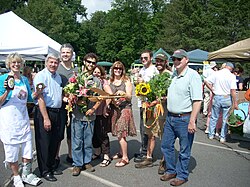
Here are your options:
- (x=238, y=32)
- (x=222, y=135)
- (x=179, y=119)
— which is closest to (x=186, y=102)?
(x=179, y=119)

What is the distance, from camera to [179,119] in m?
4.25

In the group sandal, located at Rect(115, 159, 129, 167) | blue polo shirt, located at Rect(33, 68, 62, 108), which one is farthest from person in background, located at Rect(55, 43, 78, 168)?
sandal, located at Rect(115, 159, 129, 167)

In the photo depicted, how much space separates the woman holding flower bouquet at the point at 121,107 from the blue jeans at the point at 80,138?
57 cm

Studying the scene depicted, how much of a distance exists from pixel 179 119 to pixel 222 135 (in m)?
3.36

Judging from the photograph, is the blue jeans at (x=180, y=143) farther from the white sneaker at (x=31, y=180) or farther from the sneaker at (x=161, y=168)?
the white sneaker at (x=31, y=180)

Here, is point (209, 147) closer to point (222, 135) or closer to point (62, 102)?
point (222, 135)

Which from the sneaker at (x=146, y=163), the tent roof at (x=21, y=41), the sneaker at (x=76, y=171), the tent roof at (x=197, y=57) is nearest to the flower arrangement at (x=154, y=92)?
the sneaker at (x=146, y=163)

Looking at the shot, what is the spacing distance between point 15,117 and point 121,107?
73.3 inches

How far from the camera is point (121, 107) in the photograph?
197 inches

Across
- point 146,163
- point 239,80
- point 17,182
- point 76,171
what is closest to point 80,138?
point 76,171

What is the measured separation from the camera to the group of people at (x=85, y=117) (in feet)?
12.8

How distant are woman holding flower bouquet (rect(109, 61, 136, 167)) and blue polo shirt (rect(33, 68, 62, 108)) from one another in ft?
3.41

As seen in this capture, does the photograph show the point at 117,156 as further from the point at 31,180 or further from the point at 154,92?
the point at 31,180

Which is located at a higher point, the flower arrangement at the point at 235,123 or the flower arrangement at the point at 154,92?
the flower arrangement at the point at 154,92
